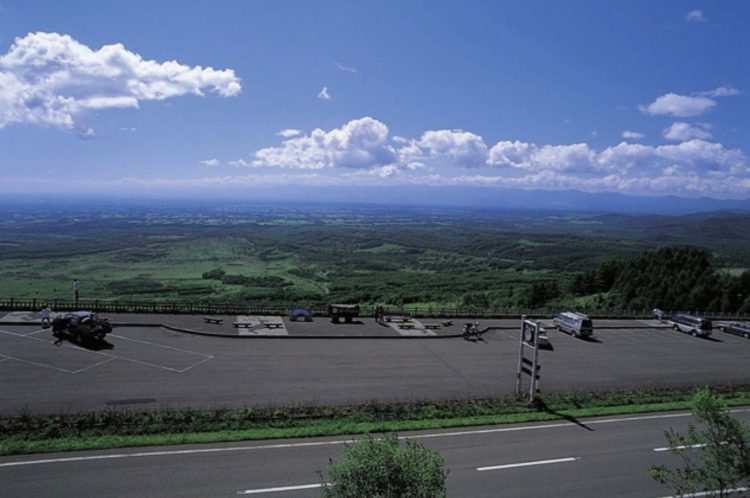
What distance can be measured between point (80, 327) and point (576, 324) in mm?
33601

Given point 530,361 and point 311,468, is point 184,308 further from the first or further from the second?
point 530,361

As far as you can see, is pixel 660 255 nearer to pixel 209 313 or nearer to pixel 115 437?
pixel 209 313

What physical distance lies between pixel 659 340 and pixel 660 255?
5149cm

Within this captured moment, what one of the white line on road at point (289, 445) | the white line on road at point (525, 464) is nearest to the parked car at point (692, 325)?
the white line on road at point (289, 445)

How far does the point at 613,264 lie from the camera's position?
295ft

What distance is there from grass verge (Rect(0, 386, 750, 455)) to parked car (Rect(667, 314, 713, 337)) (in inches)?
867

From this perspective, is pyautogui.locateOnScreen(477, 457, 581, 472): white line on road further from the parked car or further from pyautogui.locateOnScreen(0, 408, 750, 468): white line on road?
the parked car

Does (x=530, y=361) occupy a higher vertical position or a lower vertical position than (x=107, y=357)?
higher

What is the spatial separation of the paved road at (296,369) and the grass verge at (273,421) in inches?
63.5

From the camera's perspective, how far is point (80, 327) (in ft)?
90.0

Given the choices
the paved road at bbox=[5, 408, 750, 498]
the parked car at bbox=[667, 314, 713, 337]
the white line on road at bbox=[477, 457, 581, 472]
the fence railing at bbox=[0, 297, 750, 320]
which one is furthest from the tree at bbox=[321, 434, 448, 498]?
the parked car at bbox=[667, 314, 713, 337]

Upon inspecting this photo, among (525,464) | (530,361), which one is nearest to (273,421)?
(525,464)

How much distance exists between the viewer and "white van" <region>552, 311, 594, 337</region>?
37.9 meters

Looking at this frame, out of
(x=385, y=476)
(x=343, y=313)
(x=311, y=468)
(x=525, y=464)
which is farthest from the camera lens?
(x=343, y=313)
